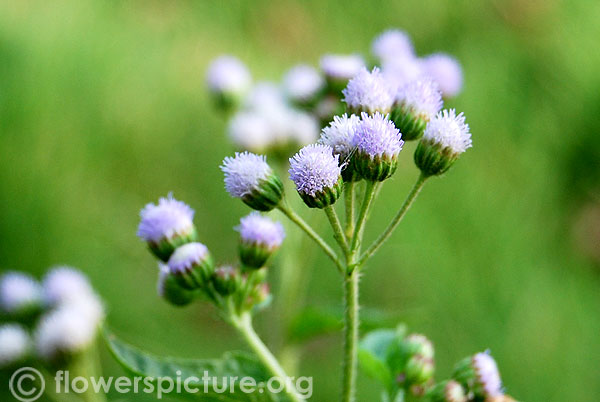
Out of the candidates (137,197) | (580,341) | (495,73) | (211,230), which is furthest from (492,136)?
(137,197)

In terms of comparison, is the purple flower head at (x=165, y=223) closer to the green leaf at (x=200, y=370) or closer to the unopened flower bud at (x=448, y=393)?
the green leaf at (x=200, y=370)

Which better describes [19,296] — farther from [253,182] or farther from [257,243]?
[253,182]

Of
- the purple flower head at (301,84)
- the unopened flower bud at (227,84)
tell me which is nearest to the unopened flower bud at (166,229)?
the purple flower head at (301,84)

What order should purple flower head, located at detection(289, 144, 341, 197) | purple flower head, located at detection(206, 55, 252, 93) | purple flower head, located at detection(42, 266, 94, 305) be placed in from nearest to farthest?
purple flower head, located at detection(289, 144, 341, 197) → purple flower head, located at detection(42, 266, 94, 305) → purple flower head, located at detection(206, 55, 252, 93)

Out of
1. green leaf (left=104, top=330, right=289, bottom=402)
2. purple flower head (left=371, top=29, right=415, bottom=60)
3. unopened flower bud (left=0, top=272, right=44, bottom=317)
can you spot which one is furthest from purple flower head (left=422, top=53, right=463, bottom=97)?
unopened flower bud (left=0, top=272, right=44, bottom=317)

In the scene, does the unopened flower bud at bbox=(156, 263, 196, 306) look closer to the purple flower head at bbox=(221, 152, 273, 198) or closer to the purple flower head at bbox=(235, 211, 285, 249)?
the purple flower head at bbox=(235, 211, 285, 249)

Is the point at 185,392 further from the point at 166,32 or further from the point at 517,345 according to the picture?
the point at 166,32
